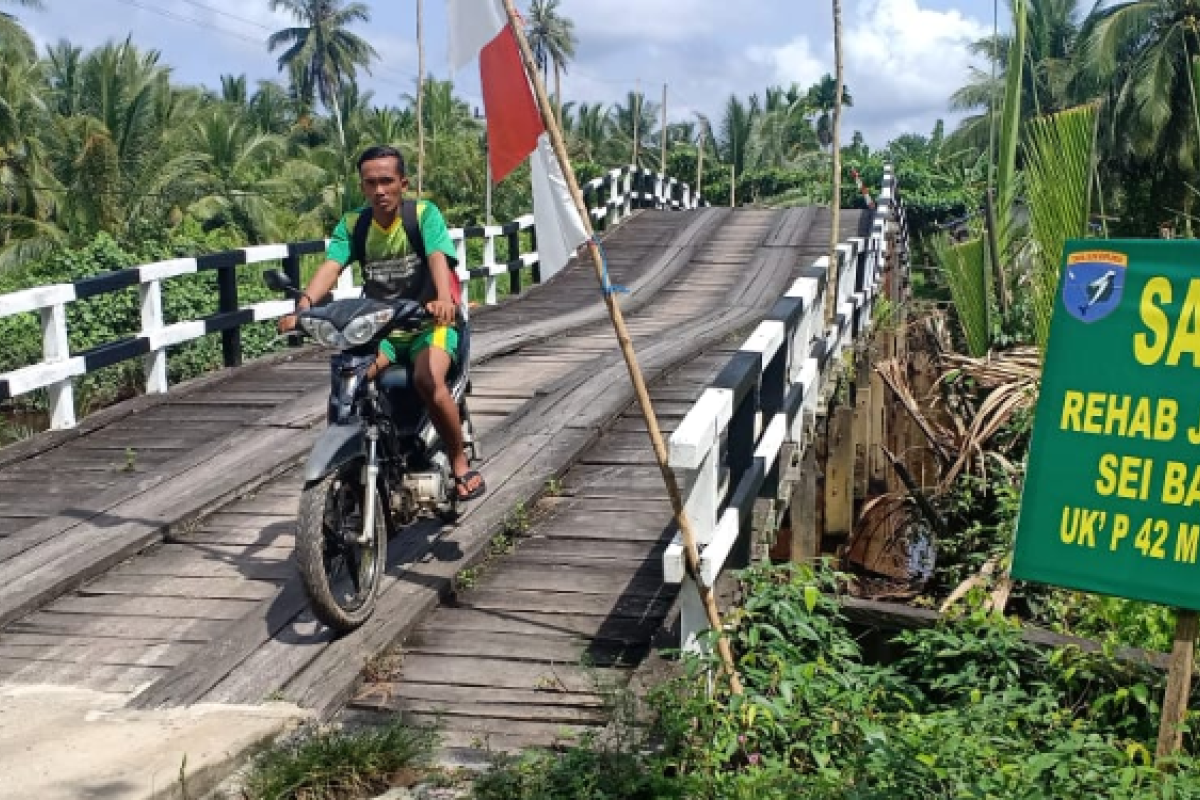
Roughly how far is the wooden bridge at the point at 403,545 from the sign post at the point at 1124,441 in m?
1.08

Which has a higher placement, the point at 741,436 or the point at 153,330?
the point at 153,330

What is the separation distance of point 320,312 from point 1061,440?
8.89ft

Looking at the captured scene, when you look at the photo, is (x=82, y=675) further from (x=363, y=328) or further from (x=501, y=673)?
(x=363, y=328)

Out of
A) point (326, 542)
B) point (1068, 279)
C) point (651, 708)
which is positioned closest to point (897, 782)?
point (651, 708)

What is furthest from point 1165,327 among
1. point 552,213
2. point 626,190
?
point 626,190

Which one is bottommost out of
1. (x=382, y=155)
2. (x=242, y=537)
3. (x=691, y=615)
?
(x=242, y=537)

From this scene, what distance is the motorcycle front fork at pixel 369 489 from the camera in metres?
4.87

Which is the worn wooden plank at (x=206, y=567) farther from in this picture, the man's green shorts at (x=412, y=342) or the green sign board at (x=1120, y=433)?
the green sign board at (x=1120, y=433)

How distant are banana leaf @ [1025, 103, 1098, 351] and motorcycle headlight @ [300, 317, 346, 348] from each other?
12.2 feet

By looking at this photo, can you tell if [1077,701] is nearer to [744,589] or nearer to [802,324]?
[744,589]

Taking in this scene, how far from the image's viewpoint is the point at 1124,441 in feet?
12.9

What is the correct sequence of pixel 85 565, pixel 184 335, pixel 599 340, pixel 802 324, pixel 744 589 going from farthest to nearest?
1. pixel 599 340
2. pixel 184 335
3. pixel 802 324
4. pixel 85 565
5. pixel 744 589

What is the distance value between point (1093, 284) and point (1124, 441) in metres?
0.52

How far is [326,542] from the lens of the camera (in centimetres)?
478
